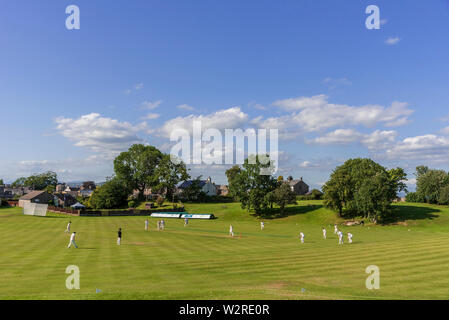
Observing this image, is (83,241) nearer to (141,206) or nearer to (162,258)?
(162,258)

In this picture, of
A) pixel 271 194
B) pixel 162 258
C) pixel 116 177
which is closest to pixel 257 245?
pixel 162 258

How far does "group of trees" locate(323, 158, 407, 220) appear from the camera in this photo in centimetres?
7125

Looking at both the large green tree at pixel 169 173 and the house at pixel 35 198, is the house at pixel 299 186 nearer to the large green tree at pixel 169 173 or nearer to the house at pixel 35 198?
the large green tree at pixel 169 173

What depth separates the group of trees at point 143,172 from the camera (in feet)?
392

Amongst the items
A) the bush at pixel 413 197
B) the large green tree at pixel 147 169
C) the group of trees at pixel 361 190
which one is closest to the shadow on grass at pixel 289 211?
the group of trees at pixel 361 190

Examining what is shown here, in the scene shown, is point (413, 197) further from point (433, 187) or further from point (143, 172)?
point (143, 172)

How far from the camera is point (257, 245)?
131 ft

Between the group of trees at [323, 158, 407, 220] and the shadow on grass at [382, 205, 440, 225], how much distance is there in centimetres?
228

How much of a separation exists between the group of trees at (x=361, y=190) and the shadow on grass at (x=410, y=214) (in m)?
2.28

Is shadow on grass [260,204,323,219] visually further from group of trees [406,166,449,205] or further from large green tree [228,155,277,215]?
group of trees [406,166,449,205]

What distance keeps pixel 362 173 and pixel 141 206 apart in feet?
246

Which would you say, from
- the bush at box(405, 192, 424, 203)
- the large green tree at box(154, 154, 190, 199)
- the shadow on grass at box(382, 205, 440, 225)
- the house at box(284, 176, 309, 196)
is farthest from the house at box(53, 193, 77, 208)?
the bush at box(405, 192, 424, 203)

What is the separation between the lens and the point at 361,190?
73.7 meters
